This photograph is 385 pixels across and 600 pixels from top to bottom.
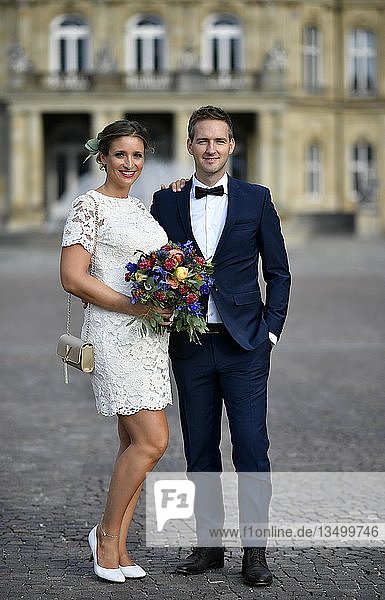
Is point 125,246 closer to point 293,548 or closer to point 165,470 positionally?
point 293,548

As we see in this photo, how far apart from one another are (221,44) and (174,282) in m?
42.7

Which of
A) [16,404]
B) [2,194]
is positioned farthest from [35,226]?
[16,404]

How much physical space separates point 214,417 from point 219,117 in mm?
1396

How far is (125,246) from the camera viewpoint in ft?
18.4

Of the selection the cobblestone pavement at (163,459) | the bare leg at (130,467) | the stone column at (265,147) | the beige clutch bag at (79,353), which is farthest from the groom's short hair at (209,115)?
the stone column at (265,147)

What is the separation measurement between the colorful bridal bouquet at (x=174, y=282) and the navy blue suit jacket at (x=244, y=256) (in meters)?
0.32

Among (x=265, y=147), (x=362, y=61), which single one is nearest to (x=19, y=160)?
(x=265, y=147)

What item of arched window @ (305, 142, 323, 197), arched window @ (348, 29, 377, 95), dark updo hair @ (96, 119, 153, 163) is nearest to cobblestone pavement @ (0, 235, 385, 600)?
dark updo hair @ (96, 119, 153, 163)

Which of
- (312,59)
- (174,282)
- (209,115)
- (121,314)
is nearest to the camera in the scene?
(174,282)

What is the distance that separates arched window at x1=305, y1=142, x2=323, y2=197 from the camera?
163 ft

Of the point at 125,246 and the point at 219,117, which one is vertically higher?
the point at 219,117

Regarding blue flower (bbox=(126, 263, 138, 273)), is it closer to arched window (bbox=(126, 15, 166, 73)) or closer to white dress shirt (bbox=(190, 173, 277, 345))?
white dress shirt (bbox=(190, 173, 277, 345))

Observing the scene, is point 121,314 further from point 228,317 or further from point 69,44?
point 69,44

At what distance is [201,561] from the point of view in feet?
19.2
